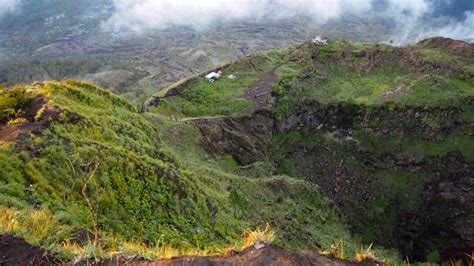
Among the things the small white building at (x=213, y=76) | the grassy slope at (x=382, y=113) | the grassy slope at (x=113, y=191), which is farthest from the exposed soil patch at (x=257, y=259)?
the small white building at (x=213, y=76)

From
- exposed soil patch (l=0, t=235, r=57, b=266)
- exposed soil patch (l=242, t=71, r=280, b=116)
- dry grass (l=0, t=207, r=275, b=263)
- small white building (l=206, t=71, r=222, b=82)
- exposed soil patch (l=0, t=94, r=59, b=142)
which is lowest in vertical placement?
exposed soil patch (l=242, t=71, r=280, b=116)

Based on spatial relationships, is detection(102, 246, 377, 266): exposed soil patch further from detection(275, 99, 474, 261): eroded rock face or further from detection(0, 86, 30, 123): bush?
detection(275, 99, 474, 261): eroded rock face

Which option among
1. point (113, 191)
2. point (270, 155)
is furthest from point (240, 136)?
point (113, 191)

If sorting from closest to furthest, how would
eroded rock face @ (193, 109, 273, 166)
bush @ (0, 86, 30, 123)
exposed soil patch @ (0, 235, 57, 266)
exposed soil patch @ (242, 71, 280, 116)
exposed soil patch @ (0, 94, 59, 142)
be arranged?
1. exposed soil patch @ (0, 235, 57, 266)
2. exposed soil patch @ (0, 94, 59, 142)
3. bush @ (0, 86, 30, 123)
4. eroded rock face @ (193, 109, 273, 166)
5. exposed soil patch @ (242, 71, 280, 116)

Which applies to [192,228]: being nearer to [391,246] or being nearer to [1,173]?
[1,173]

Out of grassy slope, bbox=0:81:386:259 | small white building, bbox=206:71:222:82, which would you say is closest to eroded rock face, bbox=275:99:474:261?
small white building, bbox=206:71:222:82

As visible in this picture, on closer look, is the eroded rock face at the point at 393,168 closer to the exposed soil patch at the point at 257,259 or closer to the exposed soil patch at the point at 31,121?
the exposed soil patch at the point at 31,121

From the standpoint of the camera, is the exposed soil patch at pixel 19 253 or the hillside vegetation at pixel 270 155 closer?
the exposed soil patch at pixel 19 253
